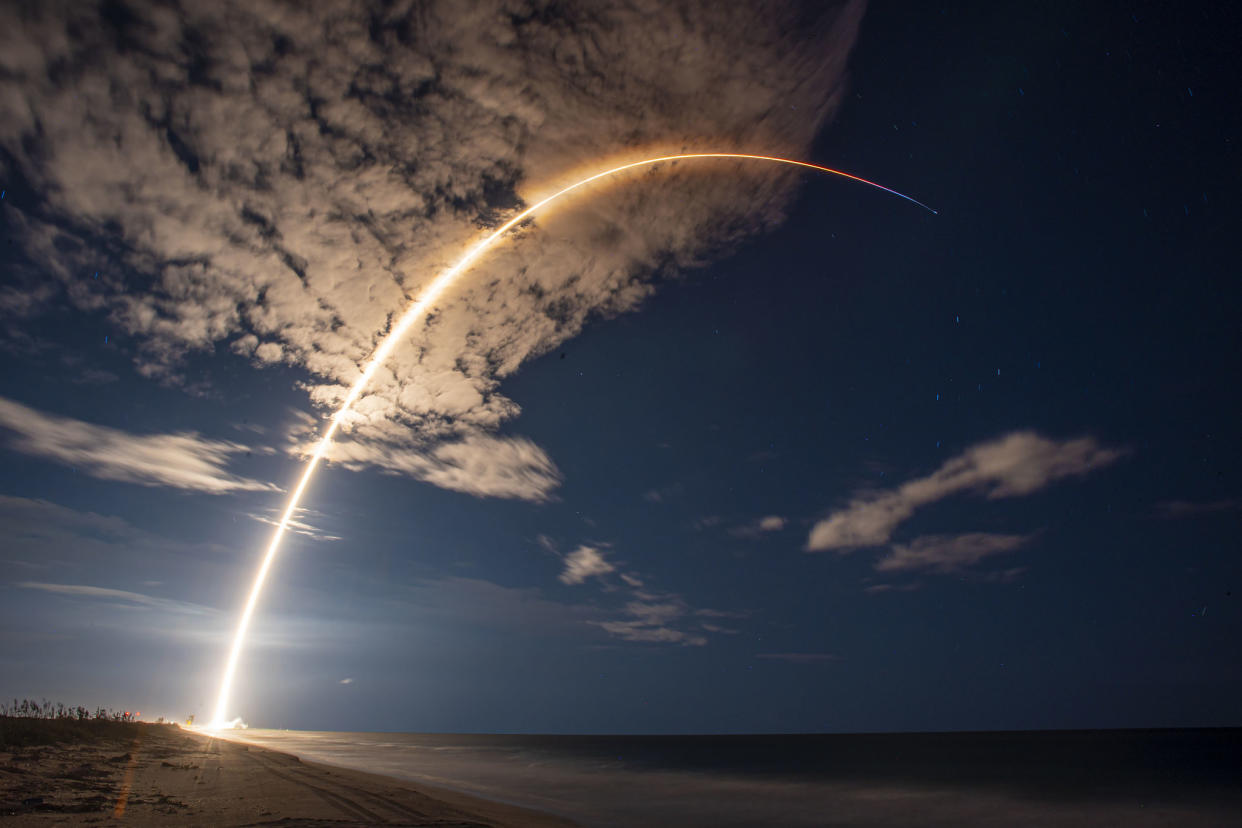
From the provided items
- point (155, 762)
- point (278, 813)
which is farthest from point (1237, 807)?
point (155, 762)

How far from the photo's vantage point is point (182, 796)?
44.0 ft

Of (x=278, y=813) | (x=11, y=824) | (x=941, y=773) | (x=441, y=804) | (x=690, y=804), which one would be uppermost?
(x=11, y=824)

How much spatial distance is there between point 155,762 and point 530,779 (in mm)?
26866

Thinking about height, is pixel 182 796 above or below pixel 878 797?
above

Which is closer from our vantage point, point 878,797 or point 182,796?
point 182,796

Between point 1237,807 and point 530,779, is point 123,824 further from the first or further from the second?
point 1237,807

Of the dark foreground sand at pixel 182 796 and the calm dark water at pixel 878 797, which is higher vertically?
the dark foreground sand at pixel 182 796

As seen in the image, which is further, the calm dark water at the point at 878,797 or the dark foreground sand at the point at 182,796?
the calm dark water at the point at 878,797

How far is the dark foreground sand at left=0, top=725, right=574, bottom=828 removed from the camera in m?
10.7

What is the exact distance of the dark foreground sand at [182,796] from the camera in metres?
10.7

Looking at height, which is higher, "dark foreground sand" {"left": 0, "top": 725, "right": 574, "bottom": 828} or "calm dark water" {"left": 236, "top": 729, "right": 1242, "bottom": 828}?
"dark foreground sand" {"left": 0, "top": 725, "right": 574, "bottom": 828}

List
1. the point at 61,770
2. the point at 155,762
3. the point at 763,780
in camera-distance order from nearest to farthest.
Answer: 1. the point at 61,770
2. the point at 155,762
3. the point at 763,780

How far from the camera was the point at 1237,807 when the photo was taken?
29703 mm

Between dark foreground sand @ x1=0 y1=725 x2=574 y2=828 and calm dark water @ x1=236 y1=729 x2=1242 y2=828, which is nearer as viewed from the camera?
dark foreground sand @ x1=0 y1=725 x2=574 y2=828
